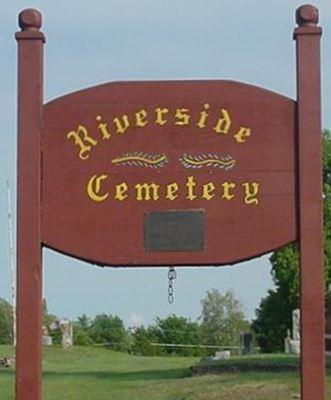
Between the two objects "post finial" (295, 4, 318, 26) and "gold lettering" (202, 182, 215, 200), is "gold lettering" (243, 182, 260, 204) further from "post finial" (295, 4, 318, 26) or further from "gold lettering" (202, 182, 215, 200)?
"post finial" (295, 4, 318, 26)

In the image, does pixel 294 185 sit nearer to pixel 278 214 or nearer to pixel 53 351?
pixel 278 214

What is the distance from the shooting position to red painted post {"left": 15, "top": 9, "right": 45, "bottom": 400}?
27.7ft

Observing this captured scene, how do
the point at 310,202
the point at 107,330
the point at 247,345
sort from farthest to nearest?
1. the point at 107,330
2. the point at 247,345
3. the point at 310,202

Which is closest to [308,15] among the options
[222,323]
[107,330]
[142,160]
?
[142,160]

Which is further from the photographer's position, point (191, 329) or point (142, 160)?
point (191, 329)

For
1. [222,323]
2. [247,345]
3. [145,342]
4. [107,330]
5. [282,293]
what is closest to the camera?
[247,345]

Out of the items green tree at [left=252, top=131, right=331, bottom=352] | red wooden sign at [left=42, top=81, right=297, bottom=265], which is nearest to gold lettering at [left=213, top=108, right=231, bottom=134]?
red wooden sign at [left=42, top=81, right=297, bottom=265]

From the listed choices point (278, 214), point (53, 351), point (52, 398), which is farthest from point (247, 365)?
point (278, 214)

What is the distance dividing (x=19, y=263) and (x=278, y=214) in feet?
6.03

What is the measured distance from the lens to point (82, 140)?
28.2ft

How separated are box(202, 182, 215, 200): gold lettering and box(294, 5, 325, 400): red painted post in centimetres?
61

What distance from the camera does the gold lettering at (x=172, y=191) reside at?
8.49 meters

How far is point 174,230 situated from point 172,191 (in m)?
0.27

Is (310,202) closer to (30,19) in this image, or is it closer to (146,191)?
(146,191)
